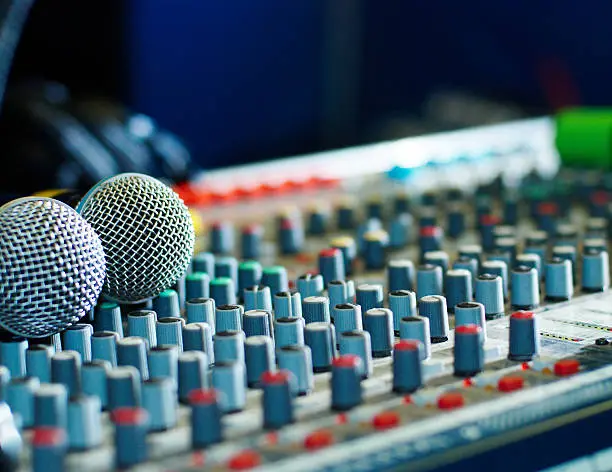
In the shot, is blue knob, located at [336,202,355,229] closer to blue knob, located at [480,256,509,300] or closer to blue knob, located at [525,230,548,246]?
blue knob, located at [525,230,548,246]

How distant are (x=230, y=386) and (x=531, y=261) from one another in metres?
0.71

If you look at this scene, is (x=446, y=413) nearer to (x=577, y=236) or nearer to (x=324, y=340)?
(x=324, y=340)

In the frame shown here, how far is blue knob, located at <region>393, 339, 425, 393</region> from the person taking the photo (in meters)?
1.28

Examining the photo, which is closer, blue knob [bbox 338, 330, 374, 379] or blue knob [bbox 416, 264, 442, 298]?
blue knob [bbox 338, 330, 374, 379]

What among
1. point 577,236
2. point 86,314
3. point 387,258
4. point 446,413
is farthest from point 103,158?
point 446,413

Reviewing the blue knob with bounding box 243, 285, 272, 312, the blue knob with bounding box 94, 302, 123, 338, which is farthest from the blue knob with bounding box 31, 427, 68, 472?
the blue knob with bounding box 243, 285, 272, 312

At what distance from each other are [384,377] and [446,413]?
0.14m

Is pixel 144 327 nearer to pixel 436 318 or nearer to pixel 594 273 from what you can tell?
pixel 436 318

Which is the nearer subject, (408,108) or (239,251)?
(239,251)

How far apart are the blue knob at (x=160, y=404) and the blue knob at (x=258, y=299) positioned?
433 millimetres

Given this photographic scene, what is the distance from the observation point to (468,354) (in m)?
1.34

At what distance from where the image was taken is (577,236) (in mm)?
2080

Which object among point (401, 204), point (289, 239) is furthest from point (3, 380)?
point (401, 204)

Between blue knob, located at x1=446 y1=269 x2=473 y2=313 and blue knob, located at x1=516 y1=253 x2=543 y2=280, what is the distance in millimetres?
153
